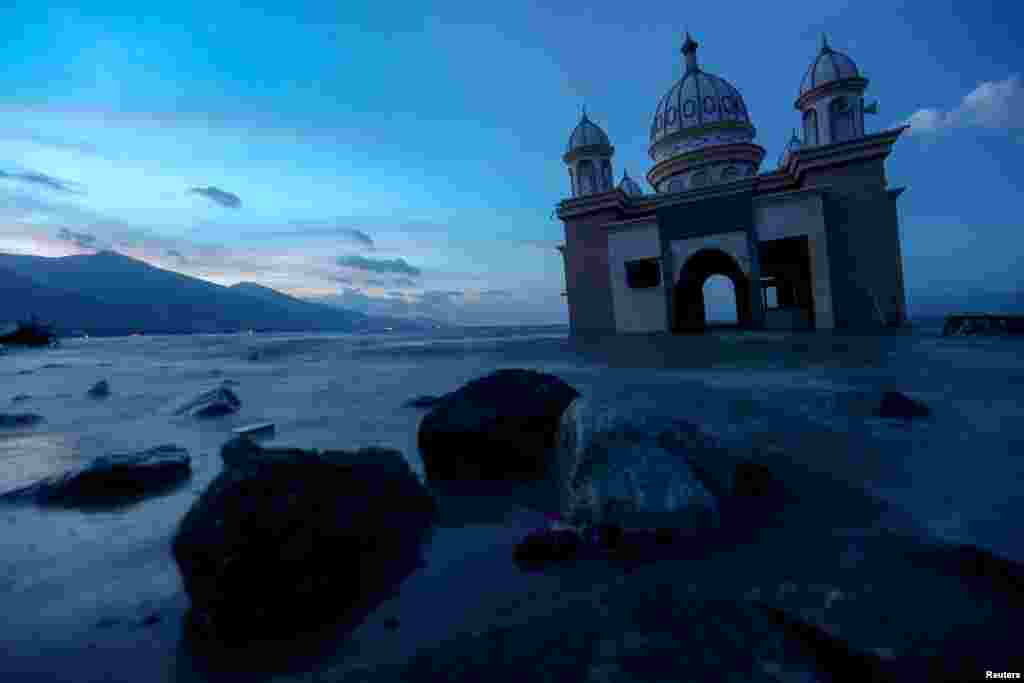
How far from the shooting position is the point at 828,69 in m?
20.5

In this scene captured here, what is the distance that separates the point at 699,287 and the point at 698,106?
1122 centimetres

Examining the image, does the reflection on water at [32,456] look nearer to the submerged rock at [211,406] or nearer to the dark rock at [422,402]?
the submerged rock at [211,406]

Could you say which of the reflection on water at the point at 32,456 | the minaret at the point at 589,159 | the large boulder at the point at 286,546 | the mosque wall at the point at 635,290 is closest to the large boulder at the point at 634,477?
the large boulder at the point at 286,546

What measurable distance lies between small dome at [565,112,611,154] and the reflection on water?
92.4 ft

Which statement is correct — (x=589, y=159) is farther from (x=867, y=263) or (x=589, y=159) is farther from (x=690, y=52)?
(x=867, y=263)

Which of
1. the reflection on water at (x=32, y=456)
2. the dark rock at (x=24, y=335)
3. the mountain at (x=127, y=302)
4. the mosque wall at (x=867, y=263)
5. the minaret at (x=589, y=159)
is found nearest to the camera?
the reflection on water at (x=32, y=456)

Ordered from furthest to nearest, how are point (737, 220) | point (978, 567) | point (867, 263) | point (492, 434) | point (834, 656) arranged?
point (737, 220) → point (867, 263) → point (492, 434) → point (978, 567) → point (834, 656)

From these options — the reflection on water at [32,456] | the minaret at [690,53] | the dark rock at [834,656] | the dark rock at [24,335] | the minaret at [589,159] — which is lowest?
the dark rock at [834,656]

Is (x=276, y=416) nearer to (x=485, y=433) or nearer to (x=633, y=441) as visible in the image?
(x=485, y=433)

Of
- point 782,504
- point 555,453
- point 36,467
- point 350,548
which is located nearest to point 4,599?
point 350,548

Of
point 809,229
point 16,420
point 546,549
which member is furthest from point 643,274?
point 546,549

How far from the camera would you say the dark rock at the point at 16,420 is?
5535 mm

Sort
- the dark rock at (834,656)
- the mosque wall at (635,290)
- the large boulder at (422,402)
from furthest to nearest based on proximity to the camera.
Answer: the mosque wall at (635,290) → the large boulder at (422,402) → the dark rock at (834,656)

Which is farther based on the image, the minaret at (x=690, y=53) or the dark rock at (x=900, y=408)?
the minaret at (x=690, y=53)
